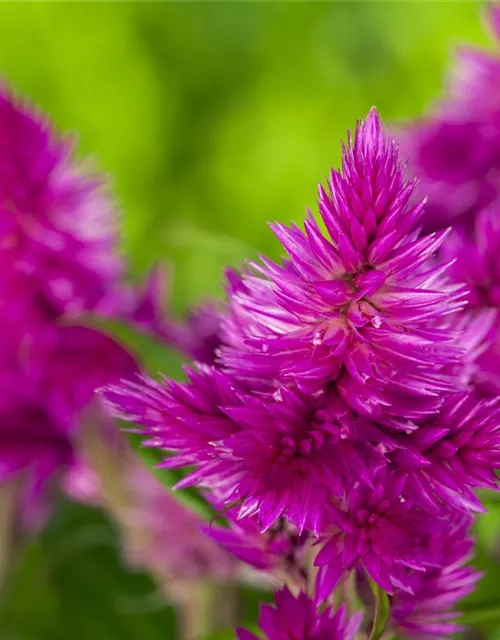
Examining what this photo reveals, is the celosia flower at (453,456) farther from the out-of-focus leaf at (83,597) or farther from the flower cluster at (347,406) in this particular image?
the out-of-focus leaf at (83,597)

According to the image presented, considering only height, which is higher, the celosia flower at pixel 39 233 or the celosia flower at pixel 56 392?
the celosia flower at pixel 39 233

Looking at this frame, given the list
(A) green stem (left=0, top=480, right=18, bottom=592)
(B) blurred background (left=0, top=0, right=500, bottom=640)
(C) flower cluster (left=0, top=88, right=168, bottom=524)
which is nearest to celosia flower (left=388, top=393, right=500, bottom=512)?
(C) flower cluster (left=0, top=88, right=168, bottom=524)

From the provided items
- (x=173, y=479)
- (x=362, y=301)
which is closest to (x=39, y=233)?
(x=173, y=479)

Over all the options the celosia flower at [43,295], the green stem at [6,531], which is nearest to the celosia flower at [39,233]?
the celosia flower at [43,295]

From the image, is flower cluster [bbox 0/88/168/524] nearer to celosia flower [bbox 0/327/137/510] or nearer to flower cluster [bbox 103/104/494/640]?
celosia flower [bbox 0/327/137/510]

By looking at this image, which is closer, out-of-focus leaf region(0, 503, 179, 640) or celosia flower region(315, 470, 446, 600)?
celosia flower region(315, 470, 446, 600)

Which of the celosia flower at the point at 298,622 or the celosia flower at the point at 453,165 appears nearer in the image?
the celosia flower at the point at 298,622

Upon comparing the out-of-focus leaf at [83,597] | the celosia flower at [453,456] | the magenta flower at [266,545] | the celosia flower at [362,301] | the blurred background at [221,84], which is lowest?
the out-of-focus leaf at [83,597]

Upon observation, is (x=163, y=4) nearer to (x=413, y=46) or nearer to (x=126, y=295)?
(x=413, y=46)
